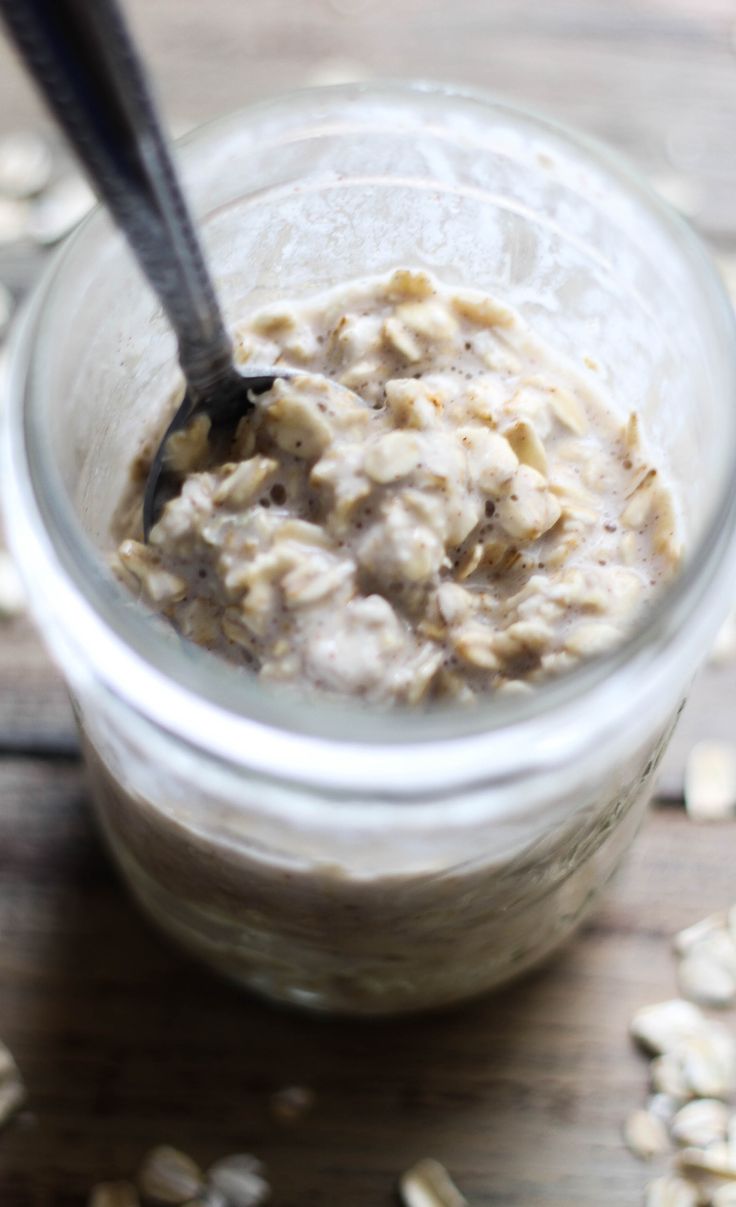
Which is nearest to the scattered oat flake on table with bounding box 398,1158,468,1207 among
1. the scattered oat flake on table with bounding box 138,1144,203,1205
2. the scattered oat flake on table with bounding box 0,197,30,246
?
the scattered oat flake on table with bounding box 138,1144,203,1205

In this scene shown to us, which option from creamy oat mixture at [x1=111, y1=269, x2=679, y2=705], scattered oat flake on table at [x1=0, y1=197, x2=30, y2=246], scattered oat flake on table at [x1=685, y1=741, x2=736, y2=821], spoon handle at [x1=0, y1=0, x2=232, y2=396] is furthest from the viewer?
scattered oat flake on table at [x1=0, y1=197, x2=30, y2=246]

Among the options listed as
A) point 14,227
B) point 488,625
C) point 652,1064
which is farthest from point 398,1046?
point 14,227

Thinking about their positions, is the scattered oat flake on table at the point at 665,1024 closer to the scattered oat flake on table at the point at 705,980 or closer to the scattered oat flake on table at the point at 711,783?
the scattered oat flake on table at the point at 705,980

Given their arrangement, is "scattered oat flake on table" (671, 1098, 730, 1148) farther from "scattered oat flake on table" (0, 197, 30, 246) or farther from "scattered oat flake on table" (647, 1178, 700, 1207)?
"scattered oat flake on table" (0, 197, 30, 246)

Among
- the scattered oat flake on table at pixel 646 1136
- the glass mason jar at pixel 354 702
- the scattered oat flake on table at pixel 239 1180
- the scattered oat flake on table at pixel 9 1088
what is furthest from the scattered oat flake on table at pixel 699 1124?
the scattered oat flake on table at pixel 9 1088

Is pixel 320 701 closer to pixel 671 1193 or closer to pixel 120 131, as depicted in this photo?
pixel 120 131

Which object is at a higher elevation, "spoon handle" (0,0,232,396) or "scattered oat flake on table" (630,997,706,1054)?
"spoon handle" (0,0,232,396)
